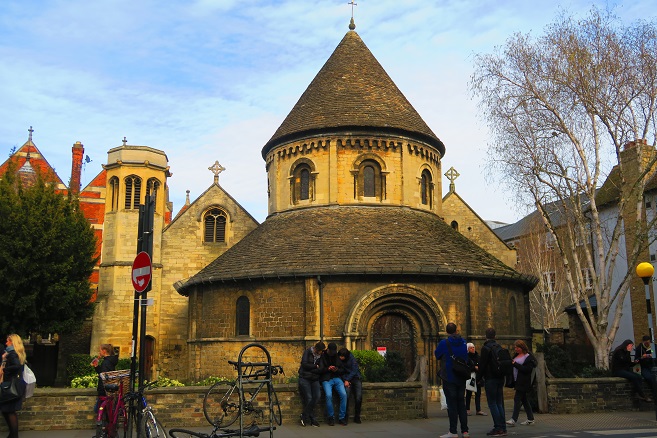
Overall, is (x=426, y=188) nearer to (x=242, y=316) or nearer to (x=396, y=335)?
(x=396, y=335)

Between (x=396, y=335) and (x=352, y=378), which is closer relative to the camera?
(x=352, y=378)

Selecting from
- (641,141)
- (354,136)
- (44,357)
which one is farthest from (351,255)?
(44,357)

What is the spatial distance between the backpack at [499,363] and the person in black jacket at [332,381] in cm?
297

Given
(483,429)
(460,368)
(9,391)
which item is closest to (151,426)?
(9,391)

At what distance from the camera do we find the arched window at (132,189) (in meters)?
28.2

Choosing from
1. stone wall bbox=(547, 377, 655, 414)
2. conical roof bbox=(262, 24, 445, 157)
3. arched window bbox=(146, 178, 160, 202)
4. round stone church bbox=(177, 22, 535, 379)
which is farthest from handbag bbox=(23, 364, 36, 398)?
arched window bbox=(146, 178, 160, 202)

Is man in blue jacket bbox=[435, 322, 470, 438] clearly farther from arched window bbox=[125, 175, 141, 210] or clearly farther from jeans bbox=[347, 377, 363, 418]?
arched window bbox=[125, 175, 141, 210]

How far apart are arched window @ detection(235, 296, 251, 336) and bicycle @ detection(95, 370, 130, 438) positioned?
10864 mm

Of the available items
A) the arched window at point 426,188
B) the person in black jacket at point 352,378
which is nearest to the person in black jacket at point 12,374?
the person in black jacket at point 352,378

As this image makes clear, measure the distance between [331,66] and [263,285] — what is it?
11810 millimetres

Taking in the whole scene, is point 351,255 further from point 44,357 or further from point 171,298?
point 44,357

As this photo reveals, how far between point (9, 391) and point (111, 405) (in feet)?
5.00

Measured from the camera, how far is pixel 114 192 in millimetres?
28391

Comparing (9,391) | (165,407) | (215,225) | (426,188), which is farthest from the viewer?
(215,225)
